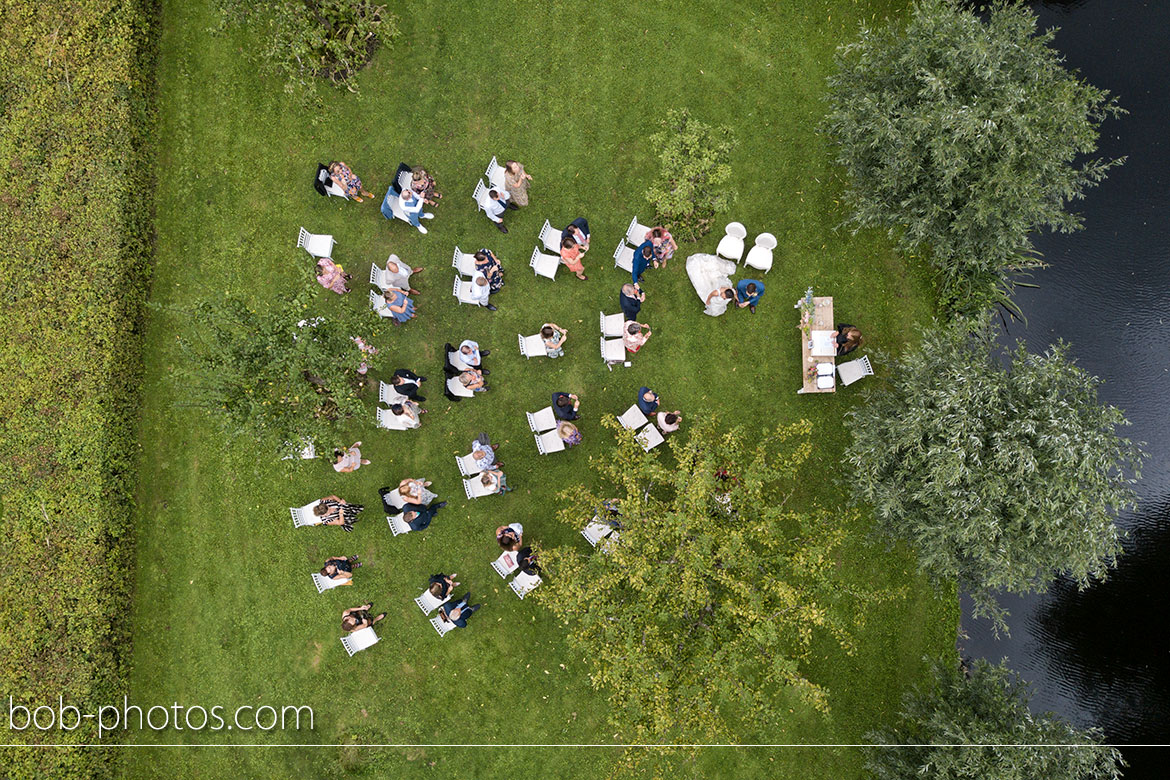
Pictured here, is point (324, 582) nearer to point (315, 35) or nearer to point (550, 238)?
point (550, 238)

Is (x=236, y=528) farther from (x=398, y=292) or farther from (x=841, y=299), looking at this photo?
(x=841, y=299)

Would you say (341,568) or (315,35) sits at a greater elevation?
(315,35)

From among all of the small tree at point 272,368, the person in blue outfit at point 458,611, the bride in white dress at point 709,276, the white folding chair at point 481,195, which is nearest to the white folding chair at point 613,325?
the bride in white dress at point 709,276

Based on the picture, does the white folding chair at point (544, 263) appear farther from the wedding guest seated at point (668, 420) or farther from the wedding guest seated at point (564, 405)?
the wedding guest seated at point (668, 420)

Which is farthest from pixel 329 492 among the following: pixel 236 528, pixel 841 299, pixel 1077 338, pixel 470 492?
pixel 1077 338

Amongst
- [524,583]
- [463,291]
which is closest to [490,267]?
[463,291]

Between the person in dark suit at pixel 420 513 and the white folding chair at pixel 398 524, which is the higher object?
the person in dark suit at pixel 420 513

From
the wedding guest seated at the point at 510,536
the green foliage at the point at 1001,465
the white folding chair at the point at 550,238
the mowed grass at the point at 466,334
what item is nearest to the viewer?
the green foliage at the point at 1001,465
